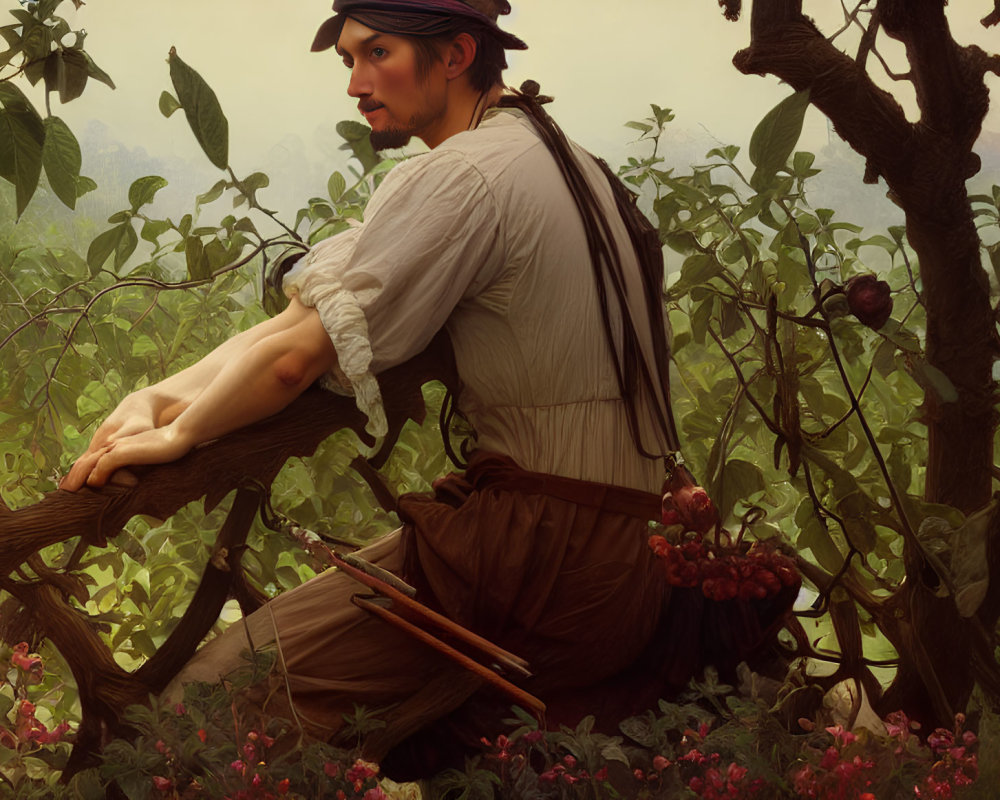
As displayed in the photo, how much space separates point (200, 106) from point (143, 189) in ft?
0.56

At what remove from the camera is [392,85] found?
1.64 m

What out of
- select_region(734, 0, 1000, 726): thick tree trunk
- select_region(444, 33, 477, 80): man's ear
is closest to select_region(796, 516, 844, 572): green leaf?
select_region(734, 0, 1000, 726): thick tree trunk

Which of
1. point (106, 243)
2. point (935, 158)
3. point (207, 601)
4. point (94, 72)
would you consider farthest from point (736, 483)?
point (94, 72)

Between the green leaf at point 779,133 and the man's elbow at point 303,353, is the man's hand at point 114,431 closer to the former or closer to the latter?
Answer: the man's elbow at point 303,353

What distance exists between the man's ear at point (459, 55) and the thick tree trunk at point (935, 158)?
47cm

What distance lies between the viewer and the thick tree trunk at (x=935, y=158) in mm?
1862

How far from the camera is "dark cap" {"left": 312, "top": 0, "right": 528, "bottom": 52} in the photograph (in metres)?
1.62

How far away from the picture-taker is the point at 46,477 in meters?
1.91

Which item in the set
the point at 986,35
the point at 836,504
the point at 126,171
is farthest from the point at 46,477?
the point at 986,35

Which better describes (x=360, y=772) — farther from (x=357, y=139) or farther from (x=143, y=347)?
(x=357, y=139)

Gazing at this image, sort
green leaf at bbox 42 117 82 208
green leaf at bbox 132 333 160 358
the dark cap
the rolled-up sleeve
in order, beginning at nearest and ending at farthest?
the rolled-up sleeve, the dark cap, green leaf at bbox 42 117 82 208, green leaf at bbox 132 333 160 358

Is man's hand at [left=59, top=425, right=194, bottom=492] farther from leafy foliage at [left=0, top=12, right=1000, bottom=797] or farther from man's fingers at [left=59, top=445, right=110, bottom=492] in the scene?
leafy foliage at [left=0, top=12, right=1000, bottom=797]

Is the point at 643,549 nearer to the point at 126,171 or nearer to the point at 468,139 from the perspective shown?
the point at 468,139

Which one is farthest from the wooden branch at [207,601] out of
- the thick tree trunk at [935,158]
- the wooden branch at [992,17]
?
the wooden branch at [992,17]
